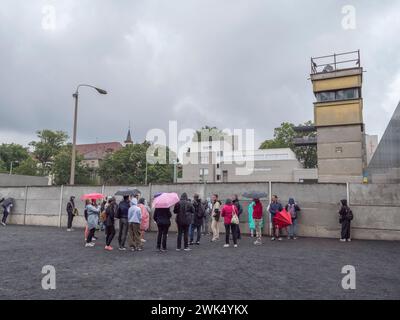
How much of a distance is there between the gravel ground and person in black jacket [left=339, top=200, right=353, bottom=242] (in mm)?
1298

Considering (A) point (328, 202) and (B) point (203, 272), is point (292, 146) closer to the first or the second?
(A) point (328, 202)

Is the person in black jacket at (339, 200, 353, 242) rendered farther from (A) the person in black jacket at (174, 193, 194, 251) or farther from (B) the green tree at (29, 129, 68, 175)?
(B) the green tree at (29, 129, 68, 175)

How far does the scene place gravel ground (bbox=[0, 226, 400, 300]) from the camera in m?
5.50

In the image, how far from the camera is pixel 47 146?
7988cm

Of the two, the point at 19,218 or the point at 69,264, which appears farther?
the point at 19,218

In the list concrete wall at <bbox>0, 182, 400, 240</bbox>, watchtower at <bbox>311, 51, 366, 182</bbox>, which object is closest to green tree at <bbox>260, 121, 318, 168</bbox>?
watchtower at <bbox>311, 51, 366, 182</bbox>

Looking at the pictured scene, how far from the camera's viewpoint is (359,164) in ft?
89.5

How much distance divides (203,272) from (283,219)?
6.69 m

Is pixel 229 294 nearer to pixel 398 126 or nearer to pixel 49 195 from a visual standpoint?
pixel 398 126

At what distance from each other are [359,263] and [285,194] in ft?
21.0

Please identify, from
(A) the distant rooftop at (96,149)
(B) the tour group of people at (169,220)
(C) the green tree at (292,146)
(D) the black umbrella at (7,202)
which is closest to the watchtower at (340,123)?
(B) the tour group of people at (169,220)

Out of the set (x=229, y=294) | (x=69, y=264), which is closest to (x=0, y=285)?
(x=69, y=264)

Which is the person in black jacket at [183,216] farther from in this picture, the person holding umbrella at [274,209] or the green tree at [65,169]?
the green tree at [65,169]

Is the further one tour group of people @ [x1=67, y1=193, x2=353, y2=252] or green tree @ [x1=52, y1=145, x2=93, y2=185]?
green tree @ [x1=52, y1=145, x2=93, y2=185]
